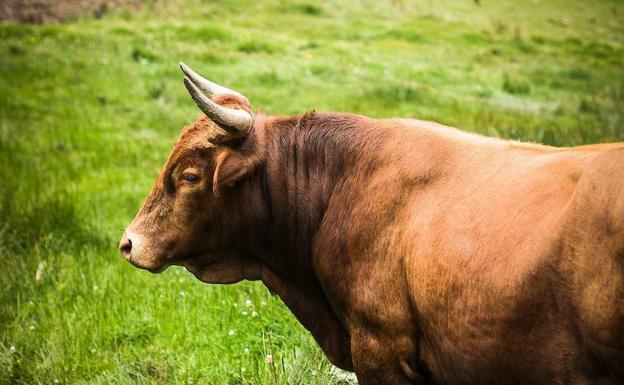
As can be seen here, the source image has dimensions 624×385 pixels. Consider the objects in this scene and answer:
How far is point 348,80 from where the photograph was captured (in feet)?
49.0

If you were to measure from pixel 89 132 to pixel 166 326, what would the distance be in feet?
20.1

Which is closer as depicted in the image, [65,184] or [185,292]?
[185,292]

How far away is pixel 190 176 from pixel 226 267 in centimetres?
62

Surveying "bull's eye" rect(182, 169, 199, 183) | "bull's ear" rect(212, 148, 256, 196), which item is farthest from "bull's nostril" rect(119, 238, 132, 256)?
"bull's ear" rect(212, 148, 256, 196)

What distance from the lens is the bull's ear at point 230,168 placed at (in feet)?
14.2

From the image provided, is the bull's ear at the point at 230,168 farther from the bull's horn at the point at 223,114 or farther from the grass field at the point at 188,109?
the grass field at the point at 188,109

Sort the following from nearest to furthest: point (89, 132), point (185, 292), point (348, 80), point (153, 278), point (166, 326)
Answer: point (166, 326), point (185, 292), point (153, 278), point (89, 132), point (348, 80)

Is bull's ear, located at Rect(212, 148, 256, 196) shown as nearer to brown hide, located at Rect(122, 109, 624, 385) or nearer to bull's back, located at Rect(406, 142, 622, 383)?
brown hide, located at Rect(122, 109, 624, 385)

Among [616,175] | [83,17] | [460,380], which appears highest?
[616,175]

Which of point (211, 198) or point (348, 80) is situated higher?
point (211, 198)

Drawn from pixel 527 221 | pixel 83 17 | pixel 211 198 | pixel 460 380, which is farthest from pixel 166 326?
pixel 83 17

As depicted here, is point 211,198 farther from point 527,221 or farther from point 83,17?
point 83,17

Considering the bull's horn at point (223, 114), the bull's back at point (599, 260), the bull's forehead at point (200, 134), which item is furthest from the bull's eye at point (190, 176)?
the bull's back at point (599, 260)

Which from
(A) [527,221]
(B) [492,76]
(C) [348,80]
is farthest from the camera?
(B) [492,76]
